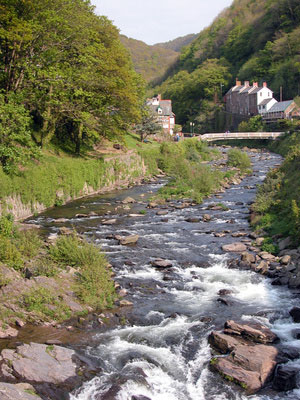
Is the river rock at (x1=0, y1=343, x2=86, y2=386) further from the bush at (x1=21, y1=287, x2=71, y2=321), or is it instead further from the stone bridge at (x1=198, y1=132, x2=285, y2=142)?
the stone bridge at (x1=198, y1=132, x2=285, y2=142)

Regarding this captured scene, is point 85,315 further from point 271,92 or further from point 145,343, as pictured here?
point 271,92

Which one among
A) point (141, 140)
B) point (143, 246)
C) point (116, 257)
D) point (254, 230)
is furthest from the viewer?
point (141, 140)

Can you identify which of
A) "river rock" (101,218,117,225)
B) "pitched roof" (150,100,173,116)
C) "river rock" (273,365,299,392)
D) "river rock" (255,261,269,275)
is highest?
"pitched roof" (150,100,173,116)

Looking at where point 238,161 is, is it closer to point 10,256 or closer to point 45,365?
point 10,256

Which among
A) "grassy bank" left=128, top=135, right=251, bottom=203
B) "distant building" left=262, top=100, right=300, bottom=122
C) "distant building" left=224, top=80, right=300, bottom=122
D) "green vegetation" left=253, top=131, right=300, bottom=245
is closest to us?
"green vegetation" left=253, top=131, right=300, bottom=245

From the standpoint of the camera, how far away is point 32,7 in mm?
31031

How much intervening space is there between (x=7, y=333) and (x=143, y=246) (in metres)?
10.7

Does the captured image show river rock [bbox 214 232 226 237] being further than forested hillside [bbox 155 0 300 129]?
No

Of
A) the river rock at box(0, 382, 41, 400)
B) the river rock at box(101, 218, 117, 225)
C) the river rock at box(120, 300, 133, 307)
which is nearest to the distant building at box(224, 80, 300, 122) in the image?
the river rock at box(101, 218, 117, 225)

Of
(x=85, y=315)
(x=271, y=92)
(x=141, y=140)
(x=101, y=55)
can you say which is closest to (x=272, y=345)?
(x=85, y=315)

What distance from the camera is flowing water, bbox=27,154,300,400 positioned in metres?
11.0

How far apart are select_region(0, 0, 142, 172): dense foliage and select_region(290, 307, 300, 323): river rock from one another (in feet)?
68.0

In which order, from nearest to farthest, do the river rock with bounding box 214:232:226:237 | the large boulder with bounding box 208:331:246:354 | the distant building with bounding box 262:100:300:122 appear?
1. the large boulder with bounding box 208:331:246:354
2. the river rock with bounding box 214:232:226:237
3. the distant building with bounding box 262:100:300:122

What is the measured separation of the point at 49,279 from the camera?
15.6m
